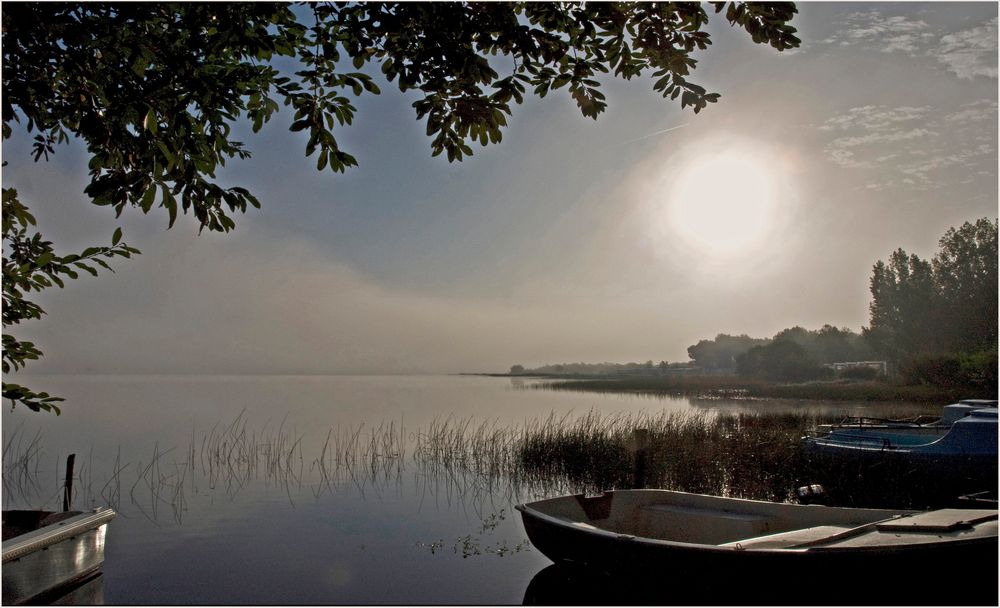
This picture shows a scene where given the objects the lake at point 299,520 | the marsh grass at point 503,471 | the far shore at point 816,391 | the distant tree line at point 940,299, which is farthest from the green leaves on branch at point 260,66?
the distant tree line at point 940,299

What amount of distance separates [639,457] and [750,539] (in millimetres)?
6458

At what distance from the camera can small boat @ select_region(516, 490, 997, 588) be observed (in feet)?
17.3

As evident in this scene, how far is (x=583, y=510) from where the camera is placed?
789 centimetres

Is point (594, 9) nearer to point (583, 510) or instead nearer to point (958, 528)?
point (958, 528)

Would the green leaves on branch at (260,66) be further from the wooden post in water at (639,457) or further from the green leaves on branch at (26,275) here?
the wooden post in water at (639,457)

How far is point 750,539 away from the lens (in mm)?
6266

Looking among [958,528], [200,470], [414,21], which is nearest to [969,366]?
[958,528]

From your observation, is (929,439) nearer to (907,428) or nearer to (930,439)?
(930,439)

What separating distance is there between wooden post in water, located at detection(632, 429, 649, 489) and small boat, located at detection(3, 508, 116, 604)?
28.5ft

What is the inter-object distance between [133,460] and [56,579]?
1267 cm

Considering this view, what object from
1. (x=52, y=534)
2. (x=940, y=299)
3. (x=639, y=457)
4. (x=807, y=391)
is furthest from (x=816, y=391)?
(x=52, y=534)

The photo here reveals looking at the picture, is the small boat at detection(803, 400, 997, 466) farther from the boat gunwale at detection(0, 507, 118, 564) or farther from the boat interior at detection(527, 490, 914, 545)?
the boat gunwale at detection(0, 507, 118, 564)

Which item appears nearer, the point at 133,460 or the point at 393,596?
the point at 393,596

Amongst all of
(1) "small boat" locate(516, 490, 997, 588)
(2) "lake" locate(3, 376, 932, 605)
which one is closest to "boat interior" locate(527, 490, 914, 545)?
(1) "small boat" locate(516, 490, 997, 588)
